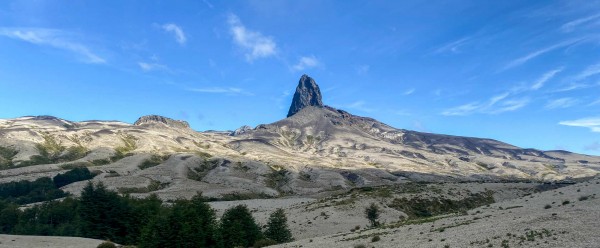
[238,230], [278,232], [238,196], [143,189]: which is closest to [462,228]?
[278,232]

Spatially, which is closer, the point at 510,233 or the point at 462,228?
the point at 510,233

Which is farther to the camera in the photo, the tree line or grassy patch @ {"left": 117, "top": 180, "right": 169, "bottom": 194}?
grassy patch @ {"left": 117, "top": 180, "right": 169, "bottom": 194}

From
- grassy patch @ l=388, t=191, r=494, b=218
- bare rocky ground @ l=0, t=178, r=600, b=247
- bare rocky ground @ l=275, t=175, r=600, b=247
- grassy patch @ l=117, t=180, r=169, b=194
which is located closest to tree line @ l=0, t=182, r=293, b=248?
bare rocky ground @ l=0, t=178, r=600, b=247

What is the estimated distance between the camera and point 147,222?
80.1 meters

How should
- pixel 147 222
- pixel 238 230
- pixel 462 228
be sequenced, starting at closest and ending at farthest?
pixel 462 228
pixel 238 230
pixel 147 222

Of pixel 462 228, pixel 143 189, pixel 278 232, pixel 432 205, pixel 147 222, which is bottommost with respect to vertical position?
pixel 278 232

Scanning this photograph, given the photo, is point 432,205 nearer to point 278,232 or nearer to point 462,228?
point 278,232

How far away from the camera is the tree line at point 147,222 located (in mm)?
61562

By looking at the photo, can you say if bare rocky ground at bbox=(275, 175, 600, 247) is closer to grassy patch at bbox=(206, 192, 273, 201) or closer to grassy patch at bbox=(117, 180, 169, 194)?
grassy patch at bbox=(206, 192, 273, 201)

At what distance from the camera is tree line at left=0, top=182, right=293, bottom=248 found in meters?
61.6

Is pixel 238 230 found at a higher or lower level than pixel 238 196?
lower

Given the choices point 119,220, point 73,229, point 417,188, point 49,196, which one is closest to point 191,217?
point 119,220

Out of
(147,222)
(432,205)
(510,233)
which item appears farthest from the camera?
(432,205)

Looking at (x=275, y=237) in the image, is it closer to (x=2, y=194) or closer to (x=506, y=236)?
(x=506, y=236)
